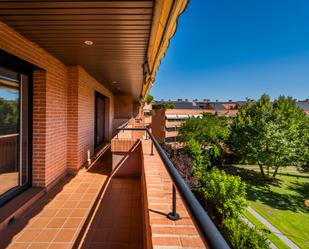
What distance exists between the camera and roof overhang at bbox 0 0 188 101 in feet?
6.23

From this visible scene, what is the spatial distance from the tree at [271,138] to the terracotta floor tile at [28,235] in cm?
1961

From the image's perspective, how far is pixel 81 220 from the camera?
281 cm

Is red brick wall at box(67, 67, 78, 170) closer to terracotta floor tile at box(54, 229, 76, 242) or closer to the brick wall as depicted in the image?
terracotta floor tile at box(54, 229, 76, 242)

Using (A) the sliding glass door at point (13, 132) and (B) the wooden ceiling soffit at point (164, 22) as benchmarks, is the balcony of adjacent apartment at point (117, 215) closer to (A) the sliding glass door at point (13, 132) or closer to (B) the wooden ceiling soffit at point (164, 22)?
(A) the sliding glass door at point (13, 132)

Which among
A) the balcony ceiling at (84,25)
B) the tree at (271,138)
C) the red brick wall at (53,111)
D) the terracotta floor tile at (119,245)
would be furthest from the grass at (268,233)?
the balcony ceiling at (84,25)

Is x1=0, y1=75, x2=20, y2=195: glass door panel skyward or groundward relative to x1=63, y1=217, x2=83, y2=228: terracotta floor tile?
skyward

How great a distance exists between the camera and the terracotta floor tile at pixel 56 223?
2.64 m

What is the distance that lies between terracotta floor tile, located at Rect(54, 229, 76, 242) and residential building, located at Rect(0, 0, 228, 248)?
0.06 ft

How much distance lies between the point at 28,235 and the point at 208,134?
22.6 metres

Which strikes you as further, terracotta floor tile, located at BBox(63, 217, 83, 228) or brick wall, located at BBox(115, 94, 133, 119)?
brick wall, located at BBox(115, 94, 133, 119)

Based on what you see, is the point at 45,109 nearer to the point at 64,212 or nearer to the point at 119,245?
the point at 64,212

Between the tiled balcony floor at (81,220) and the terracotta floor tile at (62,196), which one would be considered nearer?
the tiled balcony floor at (81,220)

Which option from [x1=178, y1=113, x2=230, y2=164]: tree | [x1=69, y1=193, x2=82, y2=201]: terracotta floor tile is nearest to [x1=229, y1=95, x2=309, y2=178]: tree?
[x1=178, y1=113, x2=230, y2=164]: tree

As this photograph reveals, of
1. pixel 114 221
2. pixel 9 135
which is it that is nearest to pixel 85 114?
pixel 9 135
